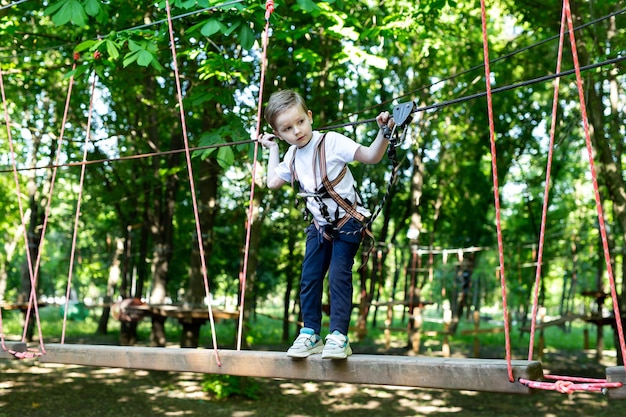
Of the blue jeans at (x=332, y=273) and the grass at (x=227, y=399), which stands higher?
the blue jeans at (x=332, y=273)

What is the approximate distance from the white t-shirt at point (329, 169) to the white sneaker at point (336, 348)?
1.80 ft

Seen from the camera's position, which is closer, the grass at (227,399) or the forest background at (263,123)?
the forest background at (263,123)

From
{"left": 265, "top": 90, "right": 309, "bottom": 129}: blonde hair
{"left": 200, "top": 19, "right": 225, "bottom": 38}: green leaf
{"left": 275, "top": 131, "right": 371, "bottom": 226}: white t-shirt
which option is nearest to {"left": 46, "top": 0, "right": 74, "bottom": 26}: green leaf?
{"left": 200, "top": 19, "right": 225, "bottom": 38}: green leaf

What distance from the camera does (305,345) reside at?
9.61 feet

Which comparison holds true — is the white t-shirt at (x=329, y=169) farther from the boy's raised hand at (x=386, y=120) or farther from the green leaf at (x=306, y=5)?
the green leaf at (x=306, y=5)

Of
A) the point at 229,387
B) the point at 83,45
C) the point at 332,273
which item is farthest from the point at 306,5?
the point at 229,387

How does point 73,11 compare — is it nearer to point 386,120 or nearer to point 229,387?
point 386,120

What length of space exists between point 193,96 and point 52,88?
23.8 feet

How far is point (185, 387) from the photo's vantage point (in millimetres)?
10453

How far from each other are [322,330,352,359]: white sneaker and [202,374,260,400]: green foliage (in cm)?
705

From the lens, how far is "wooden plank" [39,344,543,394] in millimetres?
2395

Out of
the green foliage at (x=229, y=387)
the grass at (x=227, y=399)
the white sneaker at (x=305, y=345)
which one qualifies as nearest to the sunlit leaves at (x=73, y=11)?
the white sneaker at (x=305, y=345)

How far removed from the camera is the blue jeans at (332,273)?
3031mm

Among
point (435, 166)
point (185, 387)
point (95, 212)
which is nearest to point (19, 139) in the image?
point (95, 212)
